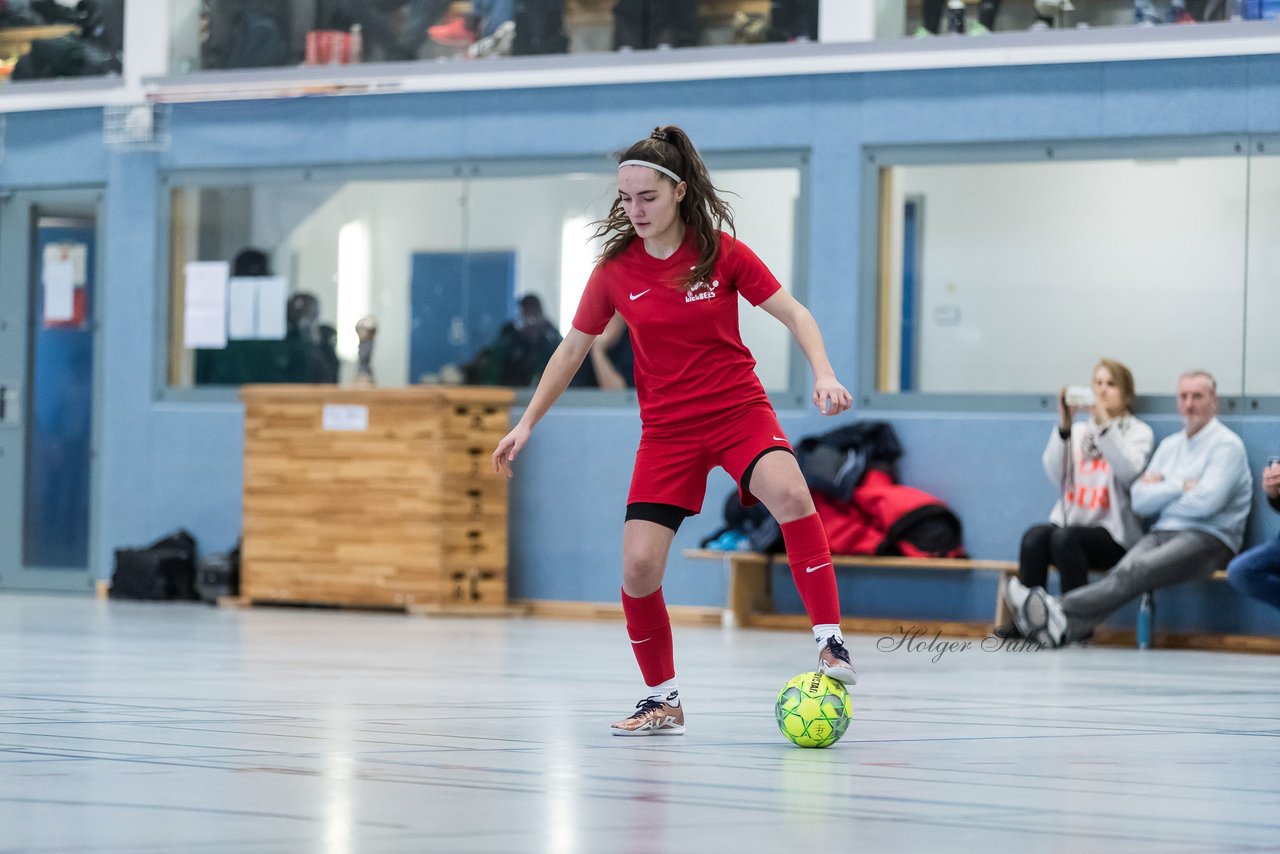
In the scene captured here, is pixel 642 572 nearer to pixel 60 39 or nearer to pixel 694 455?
pixel 694 455

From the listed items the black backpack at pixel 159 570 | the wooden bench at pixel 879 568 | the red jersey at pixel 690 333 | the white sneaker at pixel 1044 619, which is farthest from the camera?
the black backpack at pixel 159 570

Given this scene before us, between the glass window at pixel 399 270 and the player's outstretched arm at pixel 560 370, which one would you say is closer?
the player's outstretched arm at pixel 560 370

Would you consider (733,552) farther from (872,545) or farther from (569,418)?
(569,418)

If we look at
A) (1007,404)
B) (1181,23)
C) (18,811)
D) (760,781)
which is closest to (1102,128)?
(1181,23)

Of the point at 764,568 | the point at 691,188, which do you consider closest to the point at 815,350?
the point at 691,188

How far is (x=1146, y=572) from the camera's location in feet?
28.9

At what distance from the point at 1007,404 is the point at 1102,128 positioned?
1.50m

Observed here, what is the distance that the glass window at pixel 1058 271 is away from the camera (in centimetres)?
969

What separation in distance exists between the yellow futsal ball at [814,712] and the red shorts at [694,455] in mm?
507

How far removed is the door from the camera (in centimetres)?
1200

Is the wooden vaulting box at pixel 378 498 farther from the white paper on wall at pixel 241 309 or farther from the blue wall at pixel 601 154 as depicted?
the white paper on wall at pixel 241 309

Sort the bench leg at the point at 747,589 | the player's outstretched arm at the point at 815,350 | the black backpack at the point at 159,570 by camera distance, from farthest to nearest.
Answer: the black backpack at the point at 159,570 < the bench leg at the point at 747,589 < the player's outstretched arm at the point at 815,350

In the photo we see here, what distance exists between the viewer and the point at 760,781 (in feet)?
12.5

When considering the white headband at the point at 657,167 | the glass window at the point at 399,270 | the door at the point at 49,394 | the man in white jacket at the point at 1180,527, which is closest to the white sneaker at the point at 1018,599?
the man in white jacket at the point at 1180,527
